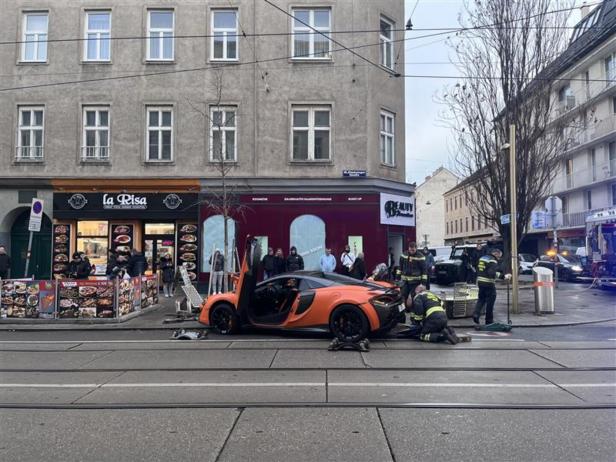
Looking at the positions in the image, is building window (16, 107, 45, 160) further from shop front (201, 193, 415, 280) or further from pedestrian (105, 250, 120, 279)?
pedestrian (105, 250, 120, 279)

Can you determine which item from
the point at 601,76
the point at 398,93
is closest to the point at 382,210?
the point at 398,93

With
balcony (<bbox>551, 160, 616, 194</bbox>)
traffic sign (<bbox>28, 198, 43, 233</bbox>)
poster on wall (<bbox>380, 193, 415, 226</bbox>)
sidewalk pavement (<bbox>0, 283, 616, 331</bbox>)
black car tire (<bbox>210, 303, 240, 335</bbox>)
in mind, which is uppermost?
balcony (<bbox>551, 160, 616, 194</bbox>)

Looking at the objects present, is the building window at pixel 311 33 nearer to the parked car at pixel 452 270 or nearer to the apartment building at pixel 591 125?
the parked car at pixel 452 270

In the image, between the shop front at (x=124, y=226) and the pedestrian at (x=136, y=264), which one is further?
the shop front at (x=124, y=226)

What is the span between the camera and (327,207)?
63.8 ft

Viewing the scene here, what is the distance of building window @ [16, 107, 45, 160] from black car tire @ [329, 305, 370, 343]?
52.4 ft

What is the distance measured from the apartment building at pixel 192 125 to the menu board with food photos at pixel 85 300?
6.87 meters

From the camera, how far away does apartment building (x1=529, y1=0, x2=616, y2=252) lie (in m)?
35.1

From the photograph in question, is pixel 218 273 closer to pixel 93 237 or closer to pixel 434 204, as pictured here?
pixel 93 237

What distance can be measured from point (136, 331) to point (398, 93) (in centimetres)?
1470

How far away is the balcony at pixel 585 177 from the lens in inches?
1455

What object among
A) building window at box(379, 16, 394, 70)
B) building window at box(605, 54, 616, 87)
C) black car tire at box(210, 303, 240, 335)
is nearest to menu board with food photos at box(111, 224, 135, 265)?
black car tire at box(210, 303, 240, 335)

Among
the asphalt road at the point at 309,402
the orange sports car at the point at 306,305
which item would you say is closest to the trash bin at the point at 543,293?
the asphalt road at the point at 309,402

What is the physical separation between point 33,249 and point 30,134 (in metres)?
4.57
